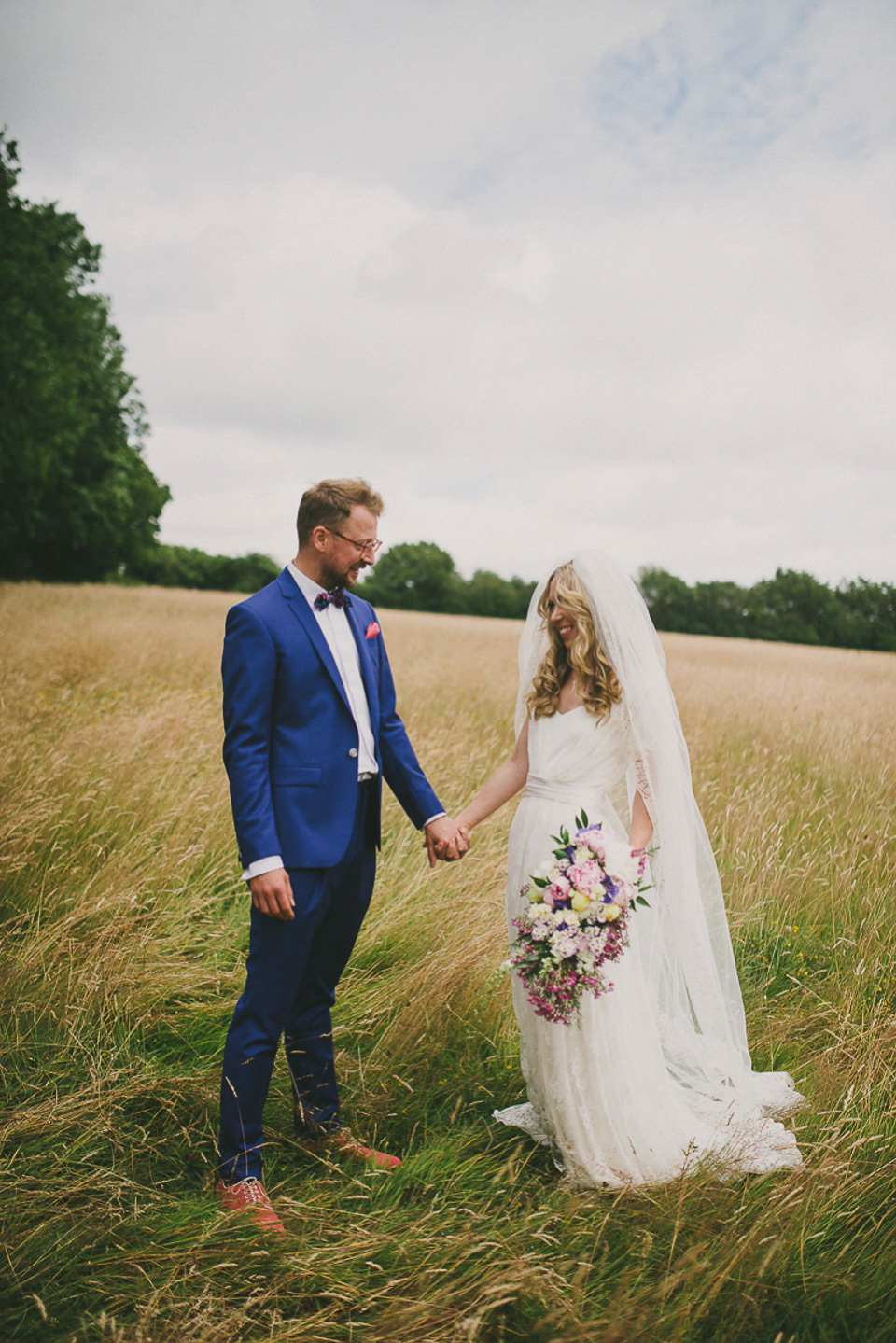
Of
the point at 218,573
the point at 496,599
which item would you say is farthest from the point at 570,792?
the point at 218,573

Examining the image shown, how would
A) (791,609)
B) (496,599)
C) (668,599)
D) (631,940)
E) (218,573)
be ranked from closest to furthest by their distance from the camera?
(631,940), (791,609), (668,599), (496,599), (218,573)

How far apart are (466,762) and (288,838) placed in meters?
3.59

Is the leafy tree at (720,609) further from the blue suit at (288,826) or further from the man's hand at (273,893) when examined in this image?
the man's hand at (273,893)

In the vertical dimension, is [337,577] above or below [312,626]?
above

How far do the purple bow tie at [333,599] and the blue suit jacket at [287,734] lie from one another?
48mm

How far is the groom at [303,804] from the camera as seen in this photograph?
7.65 feet

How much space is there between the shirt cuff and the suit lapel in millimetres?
554

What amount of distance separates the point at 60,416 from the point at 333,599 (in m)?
23.4

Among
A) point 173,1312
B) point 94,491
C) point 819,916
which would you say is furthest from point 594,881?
point 94,491

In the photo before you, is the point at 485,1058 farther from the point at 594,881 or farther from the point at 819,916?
the point at 819,916

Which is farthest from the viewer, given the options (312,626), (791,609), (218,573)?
(218,573)

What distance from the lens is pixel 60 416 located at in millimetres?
21766

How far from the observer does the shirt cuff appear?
2.28m

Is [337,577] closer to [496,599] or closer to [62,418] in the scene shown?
[62,418]
